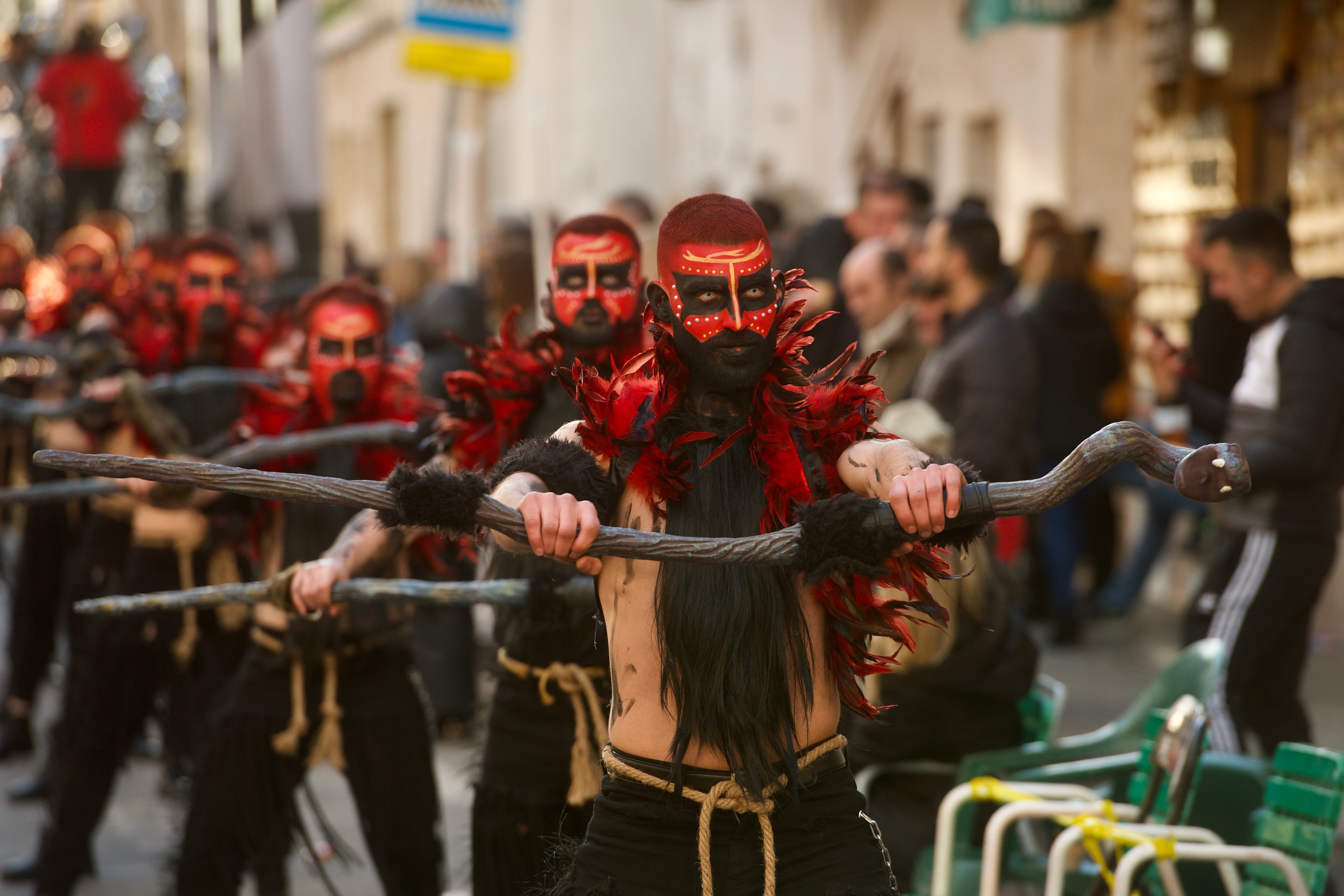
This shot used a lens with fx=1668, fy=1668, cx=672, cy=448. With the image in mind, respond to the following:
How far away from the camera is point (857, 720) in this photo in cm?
477

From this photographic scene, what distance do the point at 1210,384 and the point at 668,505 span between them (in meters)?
5.10

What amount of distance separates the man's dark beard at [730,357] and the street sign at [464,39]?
7.78 metres

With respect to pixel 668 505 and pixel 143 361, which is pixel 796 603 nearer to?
pixel 668 505

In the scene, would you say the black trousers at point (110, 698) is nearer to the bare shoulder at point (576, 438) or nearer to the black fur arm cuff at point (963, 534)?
the bare shoulder at point (576, 438)

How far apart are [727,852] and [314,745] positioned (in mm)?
1917

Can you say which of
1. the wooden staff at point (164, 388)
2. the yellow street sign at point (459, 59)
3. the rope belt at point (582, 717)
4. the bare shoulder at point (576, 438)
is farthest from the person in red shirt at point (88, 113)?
the bare shoulder at point (576, 438)

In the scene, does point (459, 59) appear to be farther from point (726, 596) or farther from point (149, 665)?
point (726, 596)

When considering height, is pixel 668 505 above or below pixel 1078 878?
above

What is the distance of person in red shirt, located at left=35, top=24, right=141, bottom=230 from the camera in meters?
14.4

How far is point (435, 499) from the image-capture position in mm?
2715

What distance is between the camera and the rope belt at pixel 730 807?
2855mm

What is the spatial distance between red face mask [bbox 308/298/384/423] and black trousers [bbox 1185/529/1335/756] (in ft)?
8.94

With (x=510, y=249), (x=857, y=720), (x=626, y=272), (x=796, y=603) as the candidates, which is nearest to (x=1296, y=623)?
(x=857, y=720)

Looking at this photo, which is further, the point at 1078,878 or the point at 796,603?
the point at 1078,878
